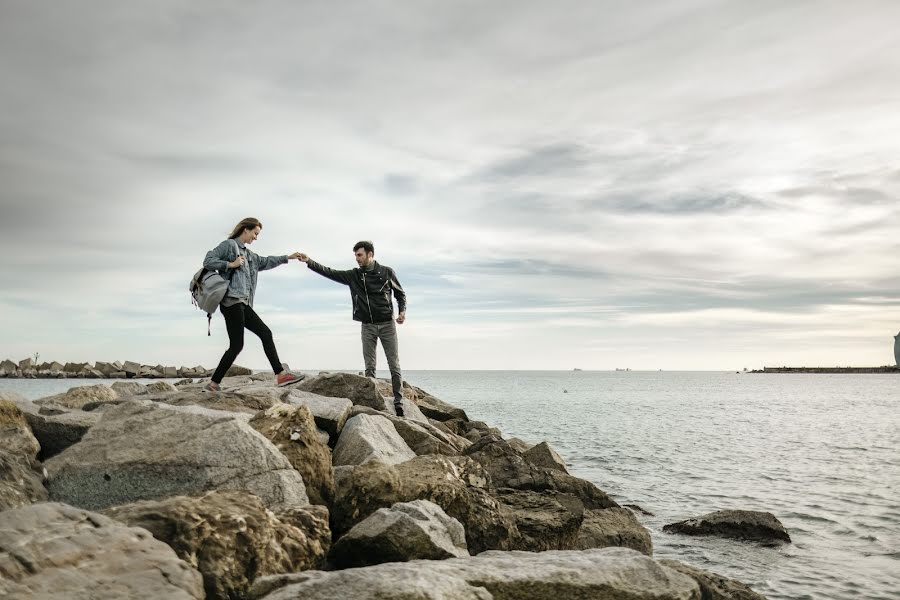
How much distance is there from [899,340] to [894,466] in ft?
648

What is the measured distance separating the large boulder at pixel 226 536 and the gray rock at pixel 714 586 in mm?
3456

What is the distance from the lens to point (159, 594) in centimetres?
360

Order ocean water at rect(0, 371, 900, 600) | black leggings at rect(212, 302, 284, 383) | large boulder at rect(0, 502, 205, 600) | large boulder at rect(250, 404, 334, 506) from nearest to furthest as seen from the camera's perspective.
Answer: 1. large boulder at rect(0, 502, 205, 600)
2. large boulder at rect(250, 404, 334, 506)
3. black leggings at rect(212, 302, 284, 383)
4. ocean water at rect(0, 371, 900, 600)

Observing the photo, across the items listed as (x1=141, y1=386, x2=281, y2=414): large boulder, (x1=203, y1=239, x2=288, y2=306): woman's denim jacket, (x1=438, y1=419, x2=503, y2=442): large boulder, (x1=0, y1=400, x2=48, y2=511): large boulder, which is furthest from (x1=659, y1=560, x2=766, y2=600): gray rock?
(x1=438, y1=419, x2=503, y2=442): large boulder

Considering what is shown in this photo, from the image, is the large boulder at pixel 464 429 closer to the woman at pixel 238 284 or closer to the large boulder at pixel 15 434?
the woman at pixel 238 284

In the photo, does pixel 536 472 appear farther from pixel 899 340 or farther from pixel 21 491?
pixel 899 340

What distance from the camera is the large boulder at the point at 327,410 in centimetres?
884

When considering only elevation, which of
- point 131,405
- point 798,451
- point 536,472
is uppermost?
point 131,405

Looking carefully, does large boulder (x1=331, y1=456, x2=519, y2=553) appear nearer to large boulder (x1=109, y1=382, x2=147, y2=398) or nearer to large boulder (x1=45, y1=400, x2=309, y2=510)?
large boulder (x1=45, y1=400, x2=309, y2=510)

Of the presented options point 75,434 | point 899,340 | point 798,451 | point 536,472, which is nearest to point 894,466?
point 798,451

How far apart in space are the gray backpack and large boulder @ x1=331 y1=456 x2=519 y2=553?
3.48 metres

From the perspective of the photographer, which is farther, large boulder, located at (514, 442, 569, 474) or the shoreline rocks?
the shoreline rocks

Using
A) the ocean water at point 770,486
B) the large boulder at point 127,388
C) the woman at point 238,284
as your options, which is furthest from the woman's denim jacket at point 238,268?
the ocean water at point 770,486

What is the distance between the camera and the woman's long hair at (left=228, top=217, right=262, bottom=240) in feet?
31.0
